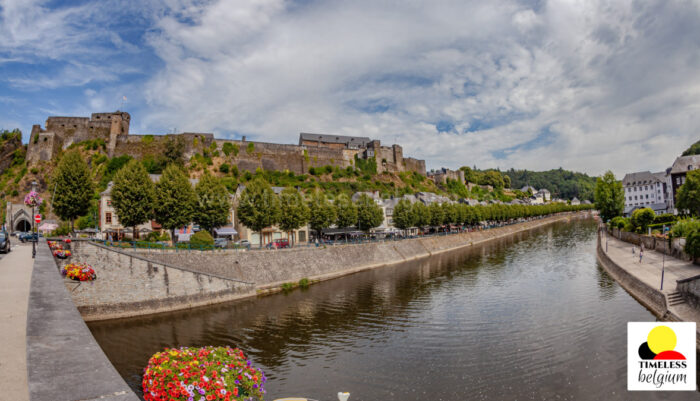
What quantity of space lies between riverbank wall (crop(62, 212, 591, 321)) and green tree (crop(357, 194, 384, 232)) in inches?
579

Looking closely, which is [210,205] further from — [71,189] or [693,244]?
[693,244]

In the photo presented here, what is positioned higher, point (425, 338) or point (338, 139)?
point (338, 139)

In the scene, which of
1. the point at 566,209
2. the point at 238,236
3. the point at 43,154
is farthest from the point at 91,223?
the point at 566,209

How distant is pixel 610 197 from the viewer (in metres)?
66.4

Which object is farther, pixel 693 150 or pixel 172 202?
pixel 693 150

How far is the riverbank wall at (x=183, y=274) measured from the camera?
22.9 m

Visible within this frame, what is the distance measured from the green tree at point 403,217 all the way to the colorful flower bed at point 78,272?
1811 inches

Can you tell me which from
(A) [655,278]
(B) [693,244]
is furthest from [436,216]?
(A) [655,278]

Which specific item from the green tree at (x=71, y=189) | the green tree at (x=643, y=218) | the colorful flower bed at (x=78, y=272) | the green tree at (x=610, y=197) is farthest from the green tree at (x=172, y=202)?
the green tree at (x=610, y=197)

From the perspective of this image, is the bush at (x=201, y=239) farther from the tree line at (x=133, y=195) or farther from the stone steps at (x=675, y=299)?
the stone steps at (x=675, y=299)

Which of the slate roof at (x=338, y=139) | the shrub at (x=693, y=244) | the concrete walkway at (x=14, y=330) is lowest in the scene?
the shrub at (x=693, y=244)

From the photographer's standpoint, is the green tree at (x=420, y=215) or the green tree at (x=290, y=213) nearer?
the green tree at (x=290, y=213)

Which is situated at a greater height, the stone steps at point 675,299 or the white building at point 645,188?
the white building at point 645,188

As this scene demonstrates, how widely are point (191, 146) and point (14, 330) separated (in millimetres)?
77412
